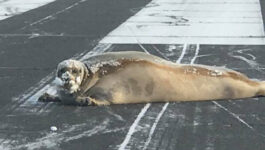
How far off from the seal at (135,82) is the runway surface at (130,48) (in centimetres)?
12

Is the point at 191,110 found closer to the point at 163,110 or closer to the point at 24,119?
the point at 163,110

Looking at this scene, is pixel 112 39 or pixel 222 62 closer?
pixel 222 62

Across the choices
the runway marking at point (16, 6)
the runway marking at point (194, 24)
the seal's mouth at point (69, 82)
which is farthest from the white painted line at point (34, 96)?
the runway marking at point (16, 6)

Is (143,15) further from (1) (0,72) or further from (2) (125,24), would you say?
(1) (0,72)

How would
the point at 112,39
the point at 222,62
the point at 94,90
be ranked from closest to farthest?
the point at 94,90
the point at 222,62
the point at 112,39

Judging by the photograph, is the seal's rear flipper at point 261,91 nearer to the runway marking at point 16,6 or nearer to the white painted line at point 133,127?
the white painted line at point 133,127

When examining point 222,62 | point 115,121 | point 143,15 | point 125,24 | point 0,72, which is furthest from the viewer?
point 143,15

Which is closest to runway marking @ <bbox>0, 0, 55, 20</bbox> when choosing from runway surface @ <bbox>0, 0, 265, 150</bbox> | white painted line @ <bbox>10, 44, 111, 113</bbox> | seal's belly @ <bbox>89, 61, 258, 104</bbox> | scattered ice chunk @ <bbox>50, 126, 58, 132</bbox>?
runway surface @ <bbox>0, 0, 265, 150</bbox>

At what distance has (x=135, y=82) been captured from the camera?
6.32 m

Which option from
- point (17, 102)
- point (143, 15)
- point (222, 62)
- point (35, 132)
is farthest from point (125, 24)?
point (35, 132)

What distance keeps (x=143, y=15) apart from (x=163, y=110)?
7.94m

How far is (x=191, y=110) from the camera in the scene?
617cm

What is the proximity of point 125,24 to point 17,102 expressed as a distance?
6.16 meters

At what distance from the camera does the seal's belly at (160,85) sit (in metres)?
6.31
